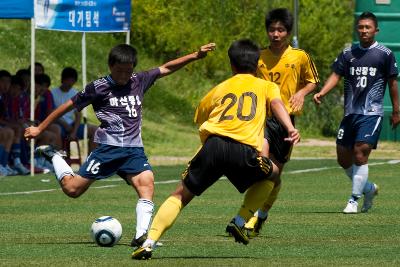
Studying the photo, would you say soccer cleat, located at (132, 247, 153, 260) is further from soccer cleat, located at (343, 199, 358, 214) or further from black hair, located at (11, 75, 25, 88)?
black hair, located at (11, 75, 25, 88)

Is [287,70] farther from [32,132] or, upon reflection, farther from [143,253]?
[143,253]

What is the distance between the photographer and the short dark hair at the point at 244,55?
1066 cm

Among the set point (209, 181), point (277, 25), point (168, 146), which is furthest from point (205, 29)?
point (209, 181)

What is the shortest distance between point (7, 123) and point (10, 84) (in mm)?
655

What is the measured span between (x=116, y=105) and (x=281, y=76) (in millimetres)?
1844

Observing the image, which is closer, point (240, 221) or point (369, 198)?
point (240, 221)

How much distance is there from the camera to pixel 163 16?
36.1 meters

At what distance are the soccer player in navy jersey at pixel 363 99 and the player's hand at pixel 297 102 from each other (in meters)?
2.25

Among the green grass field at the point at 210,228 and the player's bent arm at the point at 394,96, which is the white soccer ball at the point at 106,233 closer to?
the green grass field at the point at 210,228

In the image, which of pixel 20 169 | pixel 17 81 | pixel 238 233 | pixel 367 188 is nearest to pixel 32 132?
pixel 238 233

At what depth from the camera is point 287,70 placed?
13.1m

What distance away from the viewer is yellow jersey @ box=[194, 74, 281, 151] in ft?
34.5

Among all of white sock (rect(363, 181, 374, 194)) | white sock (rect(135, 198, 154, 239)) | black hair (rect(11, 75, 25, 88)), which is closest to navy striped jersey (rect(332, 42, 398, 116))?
white sock (rect(363, 181, 374, 194))

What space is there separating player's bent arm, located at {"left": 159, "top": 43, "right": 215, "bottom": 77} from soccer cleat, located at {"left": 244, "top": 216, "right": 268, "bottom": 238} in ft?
5.12
